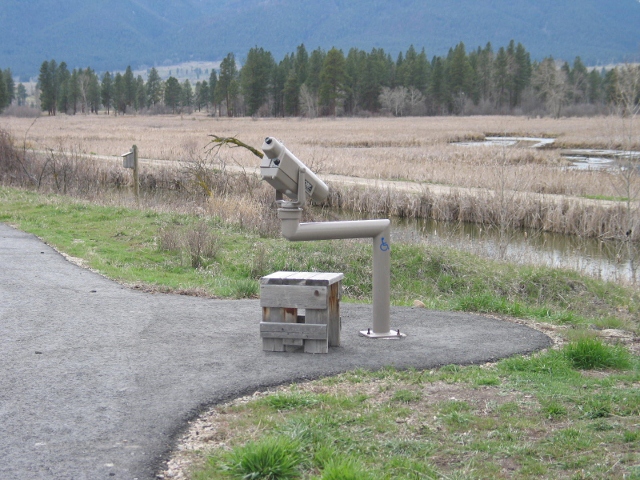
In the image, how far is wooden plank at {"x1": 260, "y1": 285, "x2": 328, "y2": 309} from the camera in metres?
6.93

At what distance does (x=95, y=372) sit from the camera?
252 inches

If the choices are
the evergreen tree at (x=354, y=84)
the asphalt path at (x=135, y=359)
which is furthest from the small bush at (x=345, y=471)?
the evergreen tree at (x=354, y=84)

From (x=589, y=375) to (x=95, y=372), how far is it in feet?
14.5

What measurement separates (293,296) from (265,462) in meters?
2.66

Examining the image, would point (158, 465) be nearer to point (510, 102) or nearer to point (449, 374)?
point (449, 374)

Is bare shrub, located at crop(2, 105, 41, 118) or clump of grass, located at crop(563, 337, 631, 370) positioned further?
bare shrub, located at crop(2, 105, 41, 118)

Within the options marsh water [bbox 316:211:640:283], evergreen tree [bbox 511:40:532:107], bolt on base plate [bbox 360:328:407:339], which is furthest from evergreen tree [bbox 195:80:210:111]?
bolt on base plate [bbox 360:328:407:339]

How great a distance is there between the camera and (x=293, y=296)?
22.9 ft

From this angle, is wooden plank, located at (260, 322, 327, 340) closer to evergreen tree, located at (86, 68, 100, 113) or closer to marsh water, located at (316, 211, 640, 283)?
marsh water, located at (316, 211, 640, 283)

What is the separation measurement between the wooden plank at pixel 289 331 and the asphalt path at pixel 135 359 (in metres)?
0.19

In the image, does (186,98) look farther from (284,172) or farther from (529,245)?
(284,172)

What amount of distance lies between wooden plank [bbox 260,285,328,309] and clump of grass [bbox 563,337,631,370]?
243cm

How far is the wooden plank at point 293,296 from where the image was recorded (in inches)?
273

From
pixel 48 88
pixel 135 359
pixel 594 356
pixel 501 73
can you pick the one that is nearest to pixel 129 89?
pixel 48 88
